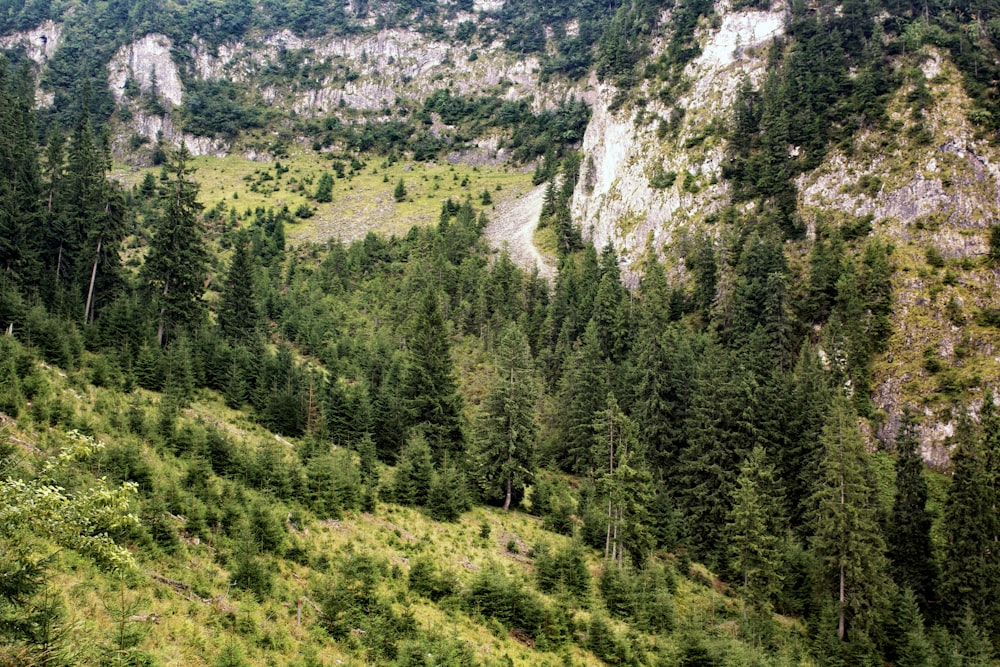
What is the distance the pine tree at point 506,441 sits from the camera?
4856 cm

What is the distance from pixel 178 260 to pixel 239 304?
485 inches

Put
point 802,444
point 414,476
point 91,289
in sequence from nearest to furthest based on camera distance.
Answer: point 414,476
point 91,289
point 802,444

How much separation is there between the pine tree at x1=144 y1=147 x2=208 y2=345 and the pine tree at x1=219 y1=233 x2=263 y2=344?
8250mm

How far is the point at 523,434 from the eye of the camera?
49.2 metres

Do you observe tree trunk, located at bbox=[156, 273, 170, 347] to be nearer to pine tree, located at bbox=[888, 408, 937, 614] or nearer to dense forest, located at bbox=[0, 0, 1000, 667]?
dense forest, located at bbox=[0, 0, 1000, 667]

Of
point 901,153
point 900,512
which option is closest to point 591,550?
point 900,512

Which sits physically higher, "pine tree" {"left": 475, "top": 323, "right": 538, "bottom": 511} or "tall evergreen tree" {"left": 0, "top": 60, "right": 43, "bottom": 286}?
"tall evergreen tree" {"left": 0, "top": 60, "right": 43, "bottom": 286}

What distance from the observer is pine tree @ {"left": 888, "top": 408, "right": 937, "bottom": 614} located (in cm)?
4672

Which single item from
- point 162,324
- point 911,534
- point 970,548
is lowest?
point 911,534

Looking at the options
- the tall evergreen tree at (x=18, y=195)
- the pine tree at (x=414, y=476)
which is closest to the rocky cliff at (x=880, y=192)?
the pine tree at (x=414, y=476)

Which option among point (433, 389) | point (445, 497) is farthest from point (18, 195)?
point (445, 497)

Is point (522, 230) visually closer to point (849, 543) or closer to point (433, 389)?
point (433, 389)

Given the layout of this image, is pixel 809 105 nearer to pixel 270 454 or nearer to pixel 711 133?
pixel 711 133

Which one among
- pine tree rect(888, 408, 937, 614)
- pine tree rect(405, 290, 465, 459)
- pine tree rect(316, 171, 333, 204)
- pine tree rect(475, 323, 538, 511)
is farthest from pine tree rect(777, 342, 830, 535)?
pine tree rect(316, 171, 333, 204)
